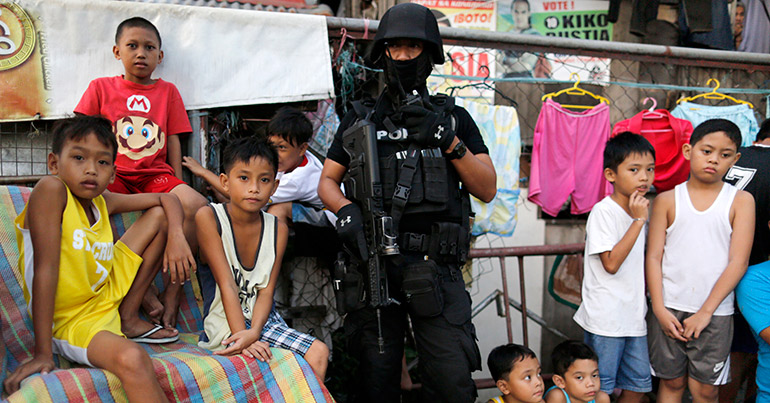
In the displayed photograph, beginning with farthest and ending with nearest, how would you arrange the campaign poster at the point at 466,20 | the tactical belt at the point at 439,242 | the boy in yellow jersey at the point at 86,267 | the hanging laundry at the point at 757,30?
the hanging laundry at the point at 757,30 < the campaign poster at the point at 466,20 < the tactical belt at the point at 439,242 < the boy in yellow jersey at the point at 86,267

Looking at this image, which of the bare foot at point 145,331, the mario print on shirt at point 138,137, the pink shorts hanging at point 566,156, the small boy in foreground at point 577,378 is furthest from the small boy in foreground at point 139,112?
the pink shorts hanging at point 566,156

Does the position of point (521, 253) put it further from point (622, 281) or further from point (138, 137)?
point (138, 137)

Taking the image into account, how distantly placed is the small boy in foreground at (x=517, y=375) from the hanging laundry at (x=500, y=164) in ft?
3.79

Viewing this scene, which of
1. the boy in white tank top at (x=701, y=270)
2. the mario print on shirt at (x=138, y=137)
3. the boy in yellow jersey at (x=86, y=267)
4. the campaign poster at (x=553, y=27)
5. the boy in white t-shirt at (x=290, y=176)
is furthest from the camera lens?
the campaign poster at (x=553, y=27)

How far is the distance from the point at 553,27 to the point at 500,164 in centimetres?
223

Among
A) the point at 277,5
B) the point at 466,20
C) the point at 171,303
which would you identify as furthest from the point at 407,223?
the point at 466,20

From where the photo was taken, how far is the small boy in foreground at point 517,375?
2.62 meters

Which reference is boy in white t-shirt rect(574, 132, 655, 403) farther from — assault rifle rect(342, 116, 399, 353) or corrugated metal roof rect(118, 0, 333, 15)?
corrugated metal roof rect(118, 0, 333, 15)

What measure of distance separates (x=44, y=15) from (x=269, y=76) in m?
1.24

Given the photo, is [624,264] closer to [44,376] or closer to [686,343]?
[686,343]

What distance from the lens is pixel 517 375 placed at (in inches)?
104

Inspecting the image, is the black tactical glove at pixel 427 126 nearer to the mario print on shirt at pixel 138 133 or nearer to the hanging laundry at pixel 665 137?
the mario print on shirt at pixel 138 133

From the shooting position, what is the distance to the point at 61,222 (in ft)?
6.66

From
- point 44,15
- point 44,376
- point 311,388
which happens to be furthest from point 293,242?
point 44,15
